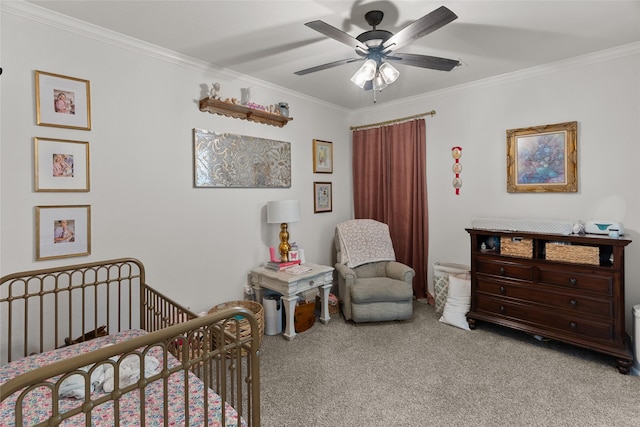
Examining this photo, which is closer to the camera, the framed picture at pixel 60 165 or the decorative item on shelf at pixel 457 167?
the framed picture at pixel 60 165

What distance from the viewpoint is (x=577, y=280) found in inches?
104

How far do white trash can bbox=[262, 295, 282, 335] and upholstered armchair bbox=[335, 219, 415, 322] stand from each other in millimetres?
733

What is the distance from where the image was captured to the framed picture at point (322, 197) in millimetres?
4129

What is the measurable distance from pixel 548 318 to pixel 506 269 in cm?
50

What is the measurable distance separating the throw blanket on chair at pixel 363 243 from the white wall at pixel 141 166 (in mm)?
831

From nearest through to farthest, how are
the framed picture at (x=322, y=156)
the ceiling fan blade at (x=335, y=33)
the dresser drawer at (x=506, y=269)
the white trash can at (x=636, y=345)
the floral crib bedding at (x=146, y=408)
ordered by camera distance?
the floral crib bedding at (x=146, y=408) < the ceiling fan blade at (x=335, y=33) < the white trash can at (x=636, y=345) < the dresser drawer at (x=506, y=269) < the framed picture at (x=322, y=156)

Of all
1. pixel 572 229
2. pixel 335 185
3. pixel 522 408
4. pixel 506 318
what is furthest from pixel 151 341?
pixel 335 185

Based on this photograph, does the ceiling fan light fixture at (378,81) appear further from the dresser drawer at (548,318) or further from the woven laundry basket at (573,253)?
the dresser drawer at (548,318)

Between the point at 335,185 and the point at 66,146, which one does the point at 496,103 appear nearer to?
the point at 335,185

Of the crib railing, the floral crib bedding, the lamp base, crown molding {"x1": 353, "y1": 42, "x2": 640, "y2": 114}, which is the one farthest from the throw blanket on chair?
the floral crib bedding

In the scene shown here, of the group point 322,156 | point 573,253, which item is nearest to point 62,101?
point 322,156

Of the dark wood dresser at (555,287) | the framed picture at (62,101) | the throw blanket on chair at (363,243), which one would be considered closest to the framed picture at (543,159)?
the dark wood dresser at (555,287)

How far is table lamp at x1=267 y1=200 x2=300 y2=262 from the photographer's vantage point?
330cm

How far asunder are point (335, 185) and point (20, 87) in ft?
10.6
